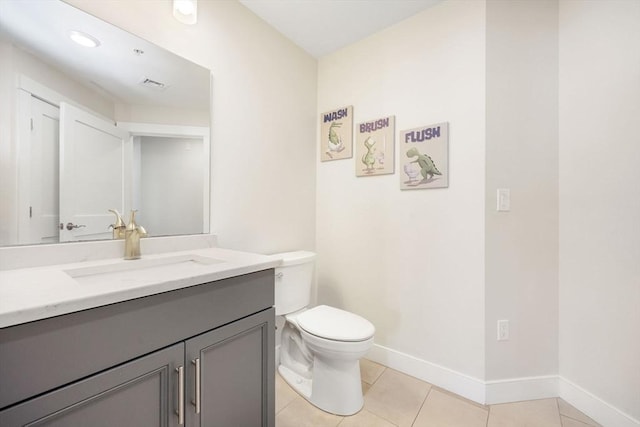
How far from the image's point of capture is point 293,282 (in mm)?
1754

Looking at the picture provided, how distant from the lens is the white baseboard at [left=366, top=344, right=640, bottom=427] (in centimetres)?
141

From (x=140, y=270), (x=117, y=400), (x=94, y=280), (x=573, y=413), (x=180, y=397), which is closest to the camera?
(x=117, y=400)

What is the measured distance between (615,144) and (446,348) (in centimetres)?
140

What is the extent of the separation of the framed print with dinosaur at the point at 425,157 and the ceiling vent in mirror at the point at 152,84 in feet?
4.73

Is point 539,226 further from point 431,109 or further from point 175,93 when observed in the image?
point 175,93

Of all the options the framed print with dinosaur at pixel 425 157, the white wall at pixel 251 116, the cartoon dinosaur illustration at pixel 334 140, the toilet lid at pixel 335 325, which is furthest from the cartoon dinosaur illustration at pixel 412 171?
the toilet lid at pixel 335 325

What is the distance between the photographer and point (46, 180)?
40.3 inches

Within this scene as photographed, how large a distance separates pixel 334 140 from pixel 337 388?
171 cm

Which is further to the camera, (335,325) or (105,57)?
(335,325)

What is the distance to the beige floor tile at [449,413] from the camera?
1402 mm

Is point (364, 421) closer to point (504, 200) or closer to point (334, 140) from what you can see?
point (504, 200)

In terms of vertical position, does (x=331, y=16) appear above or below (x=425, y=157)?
above

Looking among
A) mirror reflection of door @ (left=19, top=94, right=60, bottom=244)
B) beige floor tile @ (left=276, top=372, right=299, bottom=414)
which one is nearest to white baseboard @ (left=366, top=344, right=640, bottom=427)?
beige floor tile @ (left=276, top=372, right=299, bottom=414)

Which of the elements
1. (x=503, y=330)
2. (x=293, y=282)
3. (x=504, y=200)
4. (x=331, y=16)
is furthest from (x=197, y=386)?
(x=331, y=16)
